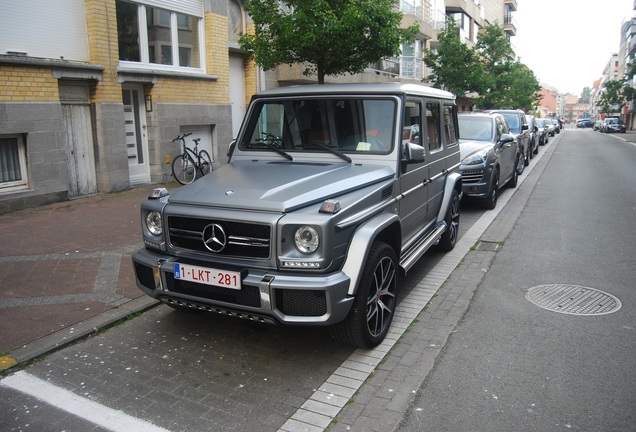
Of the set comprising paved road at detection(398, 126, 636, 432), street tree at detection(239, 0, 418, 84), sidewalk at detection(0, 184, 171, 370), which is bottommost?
paved road at detection(398, 126, 636, 432)

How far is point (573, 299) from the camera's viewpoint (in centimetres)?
562

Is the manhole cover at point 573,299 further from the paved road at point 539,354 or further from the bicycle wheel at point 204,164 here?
the bicycle wheel at point 204,164

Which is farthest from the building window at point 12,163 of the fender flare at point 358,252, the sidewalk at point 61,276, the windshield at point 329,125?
the fender flare at point 358,252

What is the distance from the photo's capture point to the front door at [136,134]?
1259cm

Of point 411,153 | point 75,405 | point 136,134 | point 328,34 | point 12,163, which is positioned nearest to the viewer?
point 75,405

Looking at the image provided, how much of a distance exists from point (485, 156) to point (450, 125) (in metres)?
3.65

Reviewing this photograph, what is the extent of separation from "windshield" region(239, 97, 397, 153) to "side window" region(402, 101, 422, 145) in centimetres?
17

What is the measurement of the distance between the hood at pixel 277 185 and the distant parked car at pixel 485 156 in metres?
4.81

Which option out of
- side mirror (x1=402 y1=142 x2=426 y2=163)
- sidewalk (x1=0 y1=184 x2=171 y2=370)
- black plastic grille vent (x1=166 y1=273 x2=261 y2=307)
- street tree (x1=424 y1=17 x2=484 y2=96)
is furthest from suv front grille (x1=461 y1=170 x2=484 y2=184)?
street tree (x1=424 y1=17 x2=484 y2=96)

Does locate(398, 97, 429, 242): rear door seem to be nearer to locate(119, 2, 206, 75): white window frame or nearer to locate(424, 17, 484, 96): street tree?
locate(119, 2, 206, 75): white window frame

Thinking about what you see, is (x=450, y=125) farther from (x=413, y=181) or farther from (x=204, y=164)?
(x=204, y=164)

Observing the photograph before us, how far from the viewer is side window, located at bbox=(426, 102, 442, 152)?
238 inches

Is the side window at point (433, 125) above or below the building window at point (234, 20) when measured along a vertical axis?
below

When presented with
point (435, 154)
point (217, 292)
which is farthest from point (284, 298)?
point (435, 154)
